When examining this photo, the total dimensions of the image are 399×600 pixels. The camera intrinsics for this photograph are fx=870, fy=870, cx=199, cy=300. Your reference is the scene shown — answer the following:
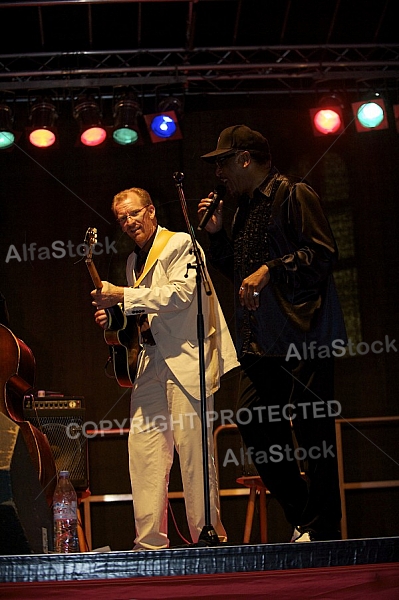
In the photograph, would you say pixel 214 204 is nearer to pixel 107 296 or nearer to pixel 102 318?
pixel 107 296

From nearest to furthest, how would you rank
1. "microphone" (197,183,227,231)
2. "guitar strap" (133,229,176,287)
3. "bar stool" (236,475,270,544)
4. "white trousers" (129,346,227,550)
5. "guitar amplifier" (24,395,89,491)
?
"microphone" (197,183,227,231) → "white trousers" (129,346,227,550) → "guitar strap" (133,229,176,287) → "bar stool" (236,475,270,544) → "guitar amplifier" (24,395,89,491)

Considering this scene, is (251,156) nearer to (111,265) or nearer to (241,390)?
(241,390)

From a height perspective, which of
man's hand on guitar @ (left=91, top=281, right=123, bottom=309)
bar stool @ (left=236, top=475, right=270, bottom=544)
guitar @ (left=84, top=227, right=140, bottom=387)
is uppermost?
man's hand on guitar @ (left=91, top=281, right=123, bottom=309)

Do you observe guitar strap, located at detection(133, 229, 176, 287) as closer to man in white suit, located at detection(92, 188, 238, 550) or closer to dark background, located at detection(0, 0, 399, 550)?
man in white suit, located at detection(92, 188, 238, 550)

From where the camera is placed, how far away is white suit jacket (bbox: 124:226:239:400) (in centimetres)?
383

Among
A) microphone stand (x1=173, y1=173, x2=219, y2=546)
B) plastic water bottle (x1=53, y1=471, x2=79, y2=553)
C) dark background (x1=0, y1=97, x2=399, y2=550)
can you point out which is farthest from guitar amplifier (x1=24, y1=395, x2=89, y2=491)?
microphone stand (x1=173, y1=173, x2=219, y2=546)

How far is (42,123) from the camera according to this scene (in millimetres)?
5449

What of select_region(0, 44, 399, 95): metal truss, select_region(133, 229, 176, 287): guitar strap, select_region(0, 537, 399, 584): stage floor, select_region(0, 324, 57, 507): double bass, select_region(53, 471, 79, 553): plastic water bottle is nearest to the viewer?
select_region(0, 537, 399, 584): stage floor

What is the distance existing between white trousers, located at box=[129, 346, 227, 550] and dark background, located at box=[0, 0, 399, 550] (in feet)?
5.75

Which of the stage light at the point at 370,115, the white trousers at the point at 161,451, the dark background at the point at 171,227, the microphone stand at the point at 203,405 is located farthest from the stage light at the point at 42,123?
the microphone stand at the point at 203,405

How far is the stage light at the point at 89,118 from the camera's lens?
17.9 feet

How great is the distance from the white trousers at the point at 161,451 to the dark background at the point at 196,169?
1752 millimetres

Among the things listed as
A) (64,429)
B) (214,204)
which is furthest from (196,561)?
(64,429)

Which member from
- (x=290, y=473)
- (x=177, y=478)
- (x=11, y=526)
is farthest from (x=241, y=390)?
(x=177, y=478)
